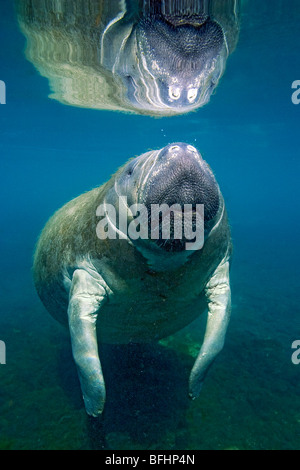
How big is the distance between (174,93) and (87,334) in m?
7.13

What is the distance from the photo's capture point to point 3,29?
9.00 m

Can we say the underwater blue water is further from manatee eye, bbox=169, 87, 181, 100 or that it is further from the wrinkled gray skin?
manatee eye, bbox=169, 87, 181, 100

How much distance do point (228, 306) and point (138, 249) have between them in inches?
47.5

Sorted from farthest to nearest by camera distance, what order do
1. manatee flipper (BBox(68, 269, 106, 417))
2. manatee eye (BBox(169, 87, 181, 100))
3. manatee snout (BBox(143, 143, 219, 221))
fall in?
manatee eye (BBox(169, 87, 181, 100))
manatee flipper (BBox(68, 269, 106, 417))
manatee snout (BBox(143, 143, 219, 221))

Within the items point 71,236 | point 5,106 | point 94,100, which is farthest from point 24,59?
point 71,236

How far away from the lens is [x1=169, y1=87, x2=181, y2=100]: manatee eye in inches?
299

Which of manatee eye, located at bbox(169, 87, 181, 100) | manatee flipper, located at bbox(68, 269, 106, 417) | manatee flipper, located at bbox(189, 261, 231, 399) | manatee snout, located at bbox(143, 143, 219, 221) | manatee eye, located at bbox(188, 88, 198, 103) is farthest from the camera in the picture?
manatee eye, located at bbox(188, 88, 198, 103)

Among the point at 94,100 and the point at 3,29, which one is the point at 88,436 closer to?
the point at 3,29

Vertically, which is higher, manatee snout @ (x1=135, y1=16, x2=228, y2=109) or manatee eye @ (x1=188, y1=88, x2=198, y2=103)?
manatee eye @ (x1=188, y1=88, x2=198, y2=103)

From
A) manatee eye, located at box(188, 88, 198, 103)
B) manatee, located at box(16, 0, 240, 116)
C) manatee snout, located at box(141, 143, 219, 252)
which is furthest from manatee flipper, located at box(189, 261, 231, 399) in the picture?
manatee eye, located at box(188, 88, 198, 103)

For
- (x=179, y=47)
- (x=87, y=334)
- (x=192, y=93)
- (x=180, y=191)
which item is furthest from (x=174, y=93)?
(x=87, y=334)

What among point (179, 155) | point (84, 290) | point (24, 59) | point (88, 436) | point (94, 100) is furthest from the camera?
point (94, 100)

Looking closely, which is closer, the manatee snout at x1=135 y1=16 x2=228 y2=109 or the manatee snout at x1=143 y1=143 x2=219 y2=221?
the manatee snout at x1=143 y1=143 x2=219 y2=221

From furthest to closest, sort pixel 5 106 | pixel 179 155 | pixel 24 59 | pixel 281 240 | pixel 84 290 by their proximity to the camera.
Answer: pixel 281 240, pixel 5 106, pixel 24 59, pixel 84 290, pixel 179 155
